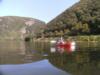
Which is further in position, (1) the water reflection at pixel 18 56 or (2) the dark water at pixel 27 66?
(1) the water reflection at pixel 18 56

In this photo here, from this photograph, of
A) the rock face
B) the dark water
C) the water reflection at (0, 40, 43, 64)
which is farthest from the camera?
the rock face

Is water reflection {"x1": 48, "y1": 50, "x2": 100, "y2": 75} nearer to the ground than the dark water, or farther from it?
nearer to the ground

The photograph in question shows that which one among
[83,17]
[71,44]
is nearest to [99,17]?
[83,17]

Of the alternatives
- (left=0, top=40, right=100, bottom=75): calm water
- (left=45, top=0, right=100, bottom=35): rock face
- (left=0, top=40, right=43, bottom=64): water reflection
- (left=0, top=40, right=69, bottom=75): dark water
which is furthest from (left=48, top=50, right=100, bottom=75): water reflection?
(left=45, top=0, right=100, bottom=35): rock face

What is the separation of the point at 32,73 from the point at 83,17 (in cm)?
13398

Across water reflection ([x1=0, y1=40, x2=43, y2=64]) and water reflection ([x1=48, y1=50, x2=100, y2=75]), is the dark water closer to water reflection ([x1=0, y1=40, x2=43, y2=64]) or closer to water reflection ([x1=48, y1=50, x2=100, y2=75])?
water reflection ([x1=0, y1=40, x2=43, y2=64])

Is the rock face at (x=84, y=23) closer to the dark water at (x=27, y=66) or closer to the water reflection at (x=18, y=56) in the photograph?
the water reflection at (x=18, y=56)

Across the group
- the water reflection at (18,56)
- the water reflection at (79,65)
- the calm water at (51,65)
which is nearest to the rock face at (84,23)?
the water reflection at (18,56)

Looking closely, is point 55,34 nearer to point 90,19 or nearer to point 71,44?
point 90,19

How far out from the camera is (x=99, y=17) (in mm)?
150875

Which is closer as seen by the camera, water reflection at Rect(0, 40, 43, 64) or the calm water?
the calm water

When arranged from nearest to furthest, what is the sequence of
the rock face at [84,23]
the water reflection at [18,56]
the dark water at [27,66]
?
the dark water at [27,66] → the water reflection at [18,56] → the rock face at [84,23]

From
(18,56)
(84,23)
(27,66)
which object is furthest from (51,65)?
(84,23)

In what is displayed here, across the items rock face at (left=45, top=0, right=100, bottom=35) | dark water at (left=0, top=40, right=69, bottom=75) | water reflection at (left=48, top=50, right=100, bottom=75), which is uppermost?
rock face at (left=45, top=0, right=100, bottom=35)
